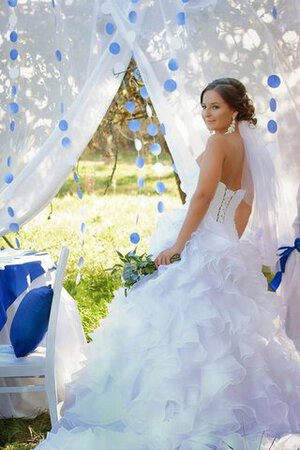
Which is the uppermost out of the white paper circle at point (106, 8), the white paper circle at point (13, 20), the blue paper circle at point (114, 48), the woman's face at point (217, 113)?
the white paper circle at point (13, 20)

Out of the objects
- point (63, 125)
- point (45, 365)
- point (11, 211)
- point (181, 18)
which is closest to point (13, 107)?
point (63, 125)

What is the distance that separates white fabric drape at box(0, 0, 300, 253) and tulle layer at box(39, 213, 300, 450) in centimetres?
55

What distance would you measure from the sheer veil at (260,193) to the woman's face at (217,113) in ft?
0.21

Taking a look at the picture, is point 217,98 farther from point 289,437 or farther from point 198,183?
point 289,437

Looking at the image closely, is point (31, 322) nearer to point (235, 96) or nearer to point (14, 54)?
point (235, 96)

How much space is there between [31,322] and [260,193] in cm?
102

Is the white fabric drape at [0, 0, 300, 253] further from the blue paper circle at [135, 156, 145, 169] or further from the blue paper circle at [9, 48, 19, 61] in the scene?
the blue paper circle at [135, 156, 145, 169]

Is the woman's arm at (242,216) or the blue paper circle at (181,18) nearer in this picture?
the woman's arm at (242,216)

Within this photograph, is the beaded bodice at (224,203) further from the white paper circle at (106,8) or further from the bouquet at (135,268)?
the white paper circle at (106,8)

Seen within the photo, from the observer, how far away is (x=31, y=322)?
11.1 ft

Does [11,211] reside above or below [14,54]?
below

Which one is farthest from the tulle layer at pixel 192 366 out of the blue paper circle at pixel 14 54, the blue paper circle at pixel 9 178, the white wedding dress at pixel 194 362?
the blue paper circle at pixel 14 54

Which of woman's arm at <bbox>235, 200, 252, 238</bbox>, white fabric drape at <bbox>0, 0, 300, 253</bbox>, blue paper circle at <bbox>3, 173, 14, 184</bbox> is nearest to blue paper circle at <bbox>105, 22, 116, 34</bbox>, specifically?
white fabric drape at <bbox>0, 0, 300, 253</bbox>

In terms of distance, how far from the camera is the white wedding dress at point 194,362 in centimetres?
314
